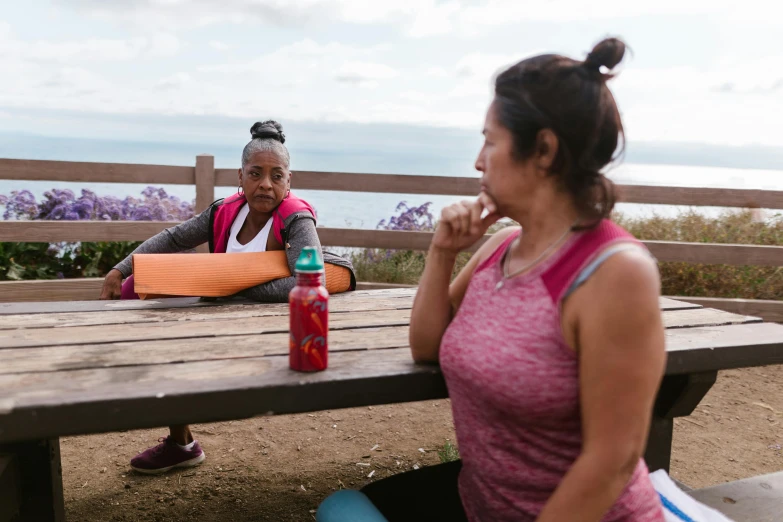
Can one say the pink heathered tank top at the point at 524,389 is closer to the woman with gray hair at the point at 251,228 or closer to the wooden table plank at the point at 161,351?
the wooden table plank at the point at 161,351

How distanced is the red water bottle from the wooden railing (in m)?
3.41

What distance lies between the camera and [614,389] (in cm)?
120

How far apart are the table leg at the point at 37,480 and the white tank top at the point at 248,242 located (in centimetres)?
108

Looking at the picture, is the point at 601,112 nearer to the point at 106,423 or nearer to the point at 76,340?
the point at 106,423

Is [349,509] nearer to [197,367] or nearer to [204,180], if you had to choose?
[197,367]

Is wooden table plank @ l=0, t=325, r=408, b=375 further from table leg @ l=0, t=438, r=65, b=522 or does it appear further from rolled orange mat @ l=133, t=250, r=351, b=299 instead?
rolled orange mat @ l=133, t=250, r=351, b=299

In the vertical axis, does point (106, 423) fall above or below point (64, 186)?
below

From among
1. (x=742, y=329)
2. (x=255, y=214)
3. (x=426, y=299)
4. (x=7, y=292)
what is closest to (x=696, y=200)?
(x=742, y=329)

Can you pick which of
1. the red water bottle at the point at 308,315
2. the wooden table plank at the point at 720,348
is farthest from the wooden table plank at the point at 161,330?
the wooden table plank at the point at 720,348

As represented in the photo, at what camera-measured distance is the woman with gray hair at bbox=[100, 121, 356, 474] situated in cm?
262

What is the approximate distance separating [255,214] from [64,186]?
398cm

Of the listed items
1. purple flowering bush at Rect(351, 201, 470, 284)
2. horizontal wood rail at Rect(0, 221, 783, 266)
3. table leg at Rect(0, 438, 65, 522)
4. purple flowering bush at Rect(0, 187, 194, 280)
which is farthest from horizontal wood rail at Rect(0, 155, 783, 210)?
table leg at Rect(0, 438, 65, 522)

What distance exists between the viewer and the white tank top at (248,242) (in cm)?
270

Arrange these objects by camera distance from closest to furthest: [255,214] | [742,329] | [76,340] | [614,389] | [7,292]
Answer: [614,389]
[76,340]
[742,329]
[255,214]
[7,292]
